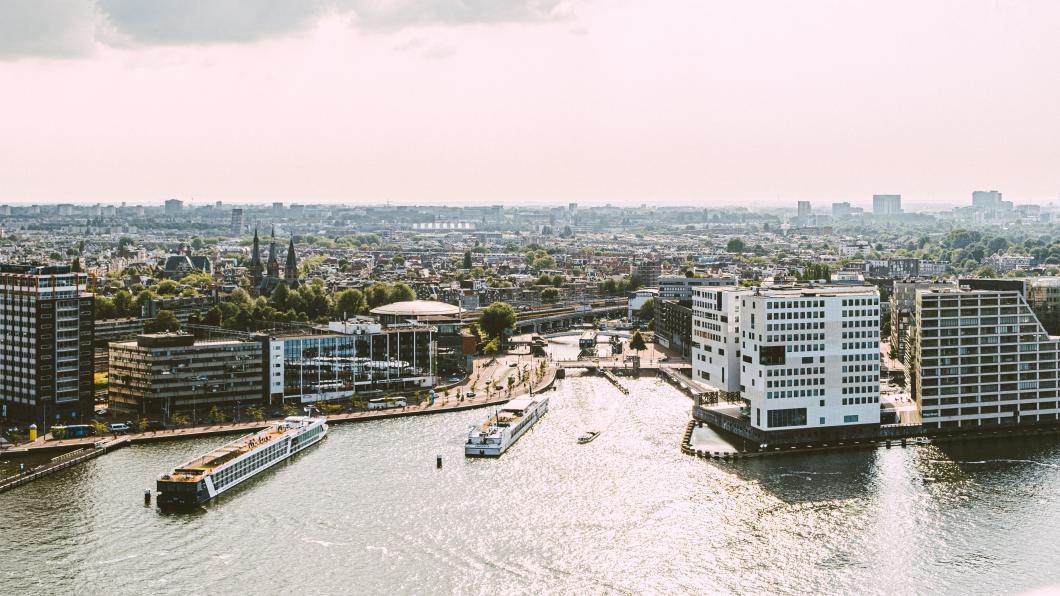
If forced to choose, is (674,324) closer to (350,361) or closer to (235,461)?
(350,361)

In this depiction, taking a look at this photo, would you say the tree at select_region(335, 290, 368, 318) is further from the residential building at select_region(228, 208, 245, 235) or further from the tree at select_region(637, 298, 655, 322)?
the residential building at select_region(228, 208, 245, 235)

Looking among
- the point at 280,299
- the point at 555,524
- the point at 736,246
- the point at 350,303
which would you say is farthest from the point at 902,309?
the point at 736,246

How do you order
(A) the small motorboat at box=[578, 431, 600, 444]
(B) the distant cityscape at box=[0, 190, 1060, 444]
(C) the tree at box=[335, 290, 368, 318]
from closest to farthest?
(B) the distant cityscape at box=[0, 190, 1060, 444] < (A) the small motorboat at box=[578, 431, 600, 444] < (C) the tree at box=[335, 290, 368, 318]

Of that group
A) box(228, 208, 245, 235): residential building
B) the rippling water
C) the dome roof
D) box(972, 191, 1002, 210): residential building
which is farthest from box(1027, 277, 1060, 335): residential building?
box(972, 191, 1002, 210): residential building

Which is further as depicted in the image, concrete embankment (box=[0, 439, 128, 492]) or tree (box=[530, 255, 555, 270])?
tree (box=[530, 255, 555, 270])

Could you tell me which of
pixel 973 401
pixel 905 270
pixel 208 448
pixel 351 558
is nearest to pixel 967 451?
pixel 973 401

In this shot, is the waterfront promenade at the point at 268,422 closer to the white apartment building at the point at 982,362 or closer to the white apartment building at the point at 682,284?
the white apartment building at the point at 982,362
